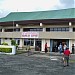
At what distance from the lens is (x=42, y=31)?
40031 millimetres

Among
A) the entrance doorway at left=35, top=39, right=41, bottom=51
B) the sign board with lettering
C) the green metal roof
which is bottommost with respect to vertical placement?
the entrance doorway at left=35, top=39, right=41, bottom=51

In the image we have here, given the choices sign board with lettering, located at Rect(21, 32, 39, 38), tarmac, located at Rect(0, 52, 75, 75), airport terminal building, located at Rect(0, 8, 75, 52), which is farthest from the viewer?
sign board with lettering, located at Rect(21, 32, 39, 38)

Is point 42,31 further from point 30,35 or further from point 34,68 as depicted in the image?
point 34,68

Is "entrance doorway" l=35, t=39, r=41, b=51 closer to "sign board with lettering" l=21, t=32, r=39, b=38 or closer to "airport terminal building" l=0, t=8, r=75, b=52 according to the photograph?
"airport terminal building" l=0, t=8, r=75, b=52

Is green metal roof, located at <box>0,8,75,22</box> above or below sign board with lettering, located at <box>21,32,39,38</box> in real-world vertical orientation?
above

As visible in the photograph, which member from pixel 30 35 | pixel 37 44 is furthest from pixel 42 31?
pixel 37 44

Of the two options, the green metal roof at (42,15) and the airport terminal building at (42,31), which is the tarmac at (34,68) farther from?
the green metal roof at (42,15)

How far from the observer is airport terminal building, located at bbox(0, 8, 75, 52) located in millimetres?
37812

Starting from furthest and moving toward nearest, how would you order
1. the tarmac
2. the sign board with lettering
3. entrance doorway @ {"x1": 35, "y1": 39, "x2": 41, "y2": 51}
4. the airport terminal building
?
1. entrance doorway @ {"x1": 35, "y1": 39, "x2": 41, "y2": 51}
2. the sign board with lettering
3. the airport terminal building
4. the tarmac

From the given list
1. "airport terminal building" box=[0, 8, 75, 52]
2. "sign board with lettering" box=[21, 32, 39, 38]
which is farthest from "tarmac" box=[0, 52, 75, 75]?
"sign board with lettering" box=[21, 32, 39, 38]

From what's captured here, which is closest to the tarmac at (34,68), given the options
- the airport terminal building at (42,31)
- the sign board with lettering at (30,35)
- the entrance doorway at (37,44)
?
the airport terminal building at (42,31)

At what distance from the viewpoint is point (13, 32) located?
42.0 meters

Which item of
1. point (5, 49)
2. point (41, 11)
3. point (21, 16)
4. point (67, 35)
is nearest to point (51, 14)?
point (41, 11)

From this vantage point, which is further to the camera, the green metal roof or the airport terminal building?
the green metal roof
